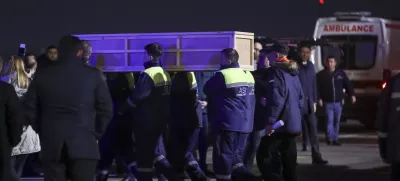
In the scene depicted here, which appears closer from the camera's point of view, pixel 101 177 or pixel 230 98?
pixel 230 98

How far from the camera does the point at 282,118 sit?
12125 millimetres

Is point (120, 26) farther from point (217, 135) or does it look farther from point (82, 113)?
point (82, 113)

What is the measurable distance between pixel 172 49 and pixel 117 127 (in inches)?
47.2

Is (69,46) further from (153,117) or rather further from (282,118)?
(282,118)

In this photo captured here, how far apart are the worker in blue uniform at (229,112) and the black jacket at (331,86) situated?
7.12 metres

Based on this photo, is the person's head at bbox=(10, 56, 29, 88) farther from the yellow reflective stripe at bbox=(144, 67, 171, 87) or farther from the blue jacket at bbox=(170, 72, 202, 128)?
the blue jacket at bbox=(170, 72, 202, 128)

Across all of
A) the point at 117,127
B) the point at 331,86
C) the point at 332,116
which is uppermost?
the point at 331,86

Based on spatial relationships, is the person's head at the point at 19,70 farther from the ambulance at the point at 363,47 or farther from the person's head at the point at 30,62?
the ambulance at the point at 363,47

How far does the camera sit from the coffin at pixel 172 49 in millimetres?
12875

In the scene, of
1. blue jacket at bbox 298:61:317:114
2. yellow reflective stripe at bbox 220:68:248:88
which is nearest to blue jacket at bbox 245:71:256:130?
yellow reflective stripe at bbox 220:68:248:88

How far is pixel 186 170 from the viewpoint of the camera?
518 inches

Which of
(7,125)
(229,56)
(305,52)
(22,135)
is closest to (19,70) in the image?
(22,135)

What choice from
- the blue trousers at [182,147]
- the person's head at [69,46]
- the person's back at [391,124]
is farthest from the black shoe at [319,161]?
the person's head at [69,46]

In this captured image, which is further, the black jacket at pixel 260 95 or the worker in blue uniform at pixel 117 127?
the black jacket at pixel 260 95
